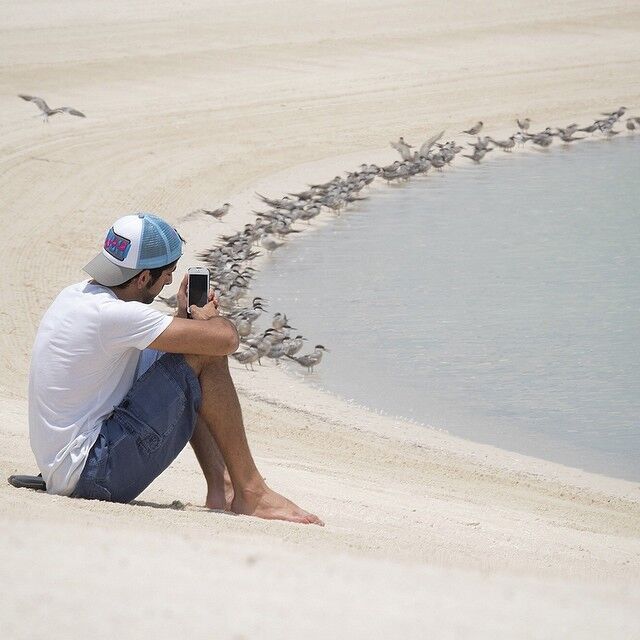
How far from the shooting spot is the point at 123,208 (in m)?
16.5

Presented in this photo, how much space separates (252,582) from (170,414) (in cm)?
135

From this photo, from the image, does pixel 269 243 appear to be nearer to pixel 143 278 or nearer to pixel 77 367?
pixel 143 278

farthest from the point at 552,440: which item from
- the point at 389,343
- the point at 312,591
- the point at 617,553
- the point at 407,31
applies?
the point at 407,31

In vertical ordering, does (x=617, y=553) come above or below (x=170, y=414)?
below

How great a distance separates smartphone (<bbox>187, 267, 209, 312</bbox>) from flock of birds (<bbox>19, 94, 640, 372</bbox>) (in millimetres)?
5752

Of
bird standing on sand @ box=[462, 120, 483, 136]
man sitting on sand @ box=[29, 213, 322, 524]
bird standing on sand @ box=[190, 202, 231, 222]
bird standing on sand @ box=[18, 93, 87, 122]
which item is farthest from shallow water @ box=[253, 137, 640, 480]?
bird standing on sand @ box=[18, 93, 87, 122]

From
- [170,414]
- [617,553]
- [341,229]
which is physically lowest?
[341,229]

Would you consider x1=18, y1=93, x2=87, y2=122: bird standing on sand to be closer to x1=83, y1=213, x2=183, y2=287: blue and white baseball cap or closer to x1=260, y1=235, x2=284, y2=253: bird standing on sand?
x1=260, y1=235, x2=284, y2=253: bird standing on sand

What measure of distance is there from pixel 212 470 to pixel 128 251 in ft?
3.41

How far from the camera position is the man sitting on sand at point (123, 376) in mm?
4801

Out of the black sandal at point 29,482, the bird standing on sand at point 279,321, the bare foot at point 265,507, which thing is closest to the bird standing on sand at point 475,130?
the bird standing on sand at point 279,321

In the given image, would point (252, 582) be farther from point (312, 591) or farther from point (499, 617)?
point (499, 617)

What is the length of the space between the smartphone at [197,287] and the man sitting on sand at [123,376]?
71 mm

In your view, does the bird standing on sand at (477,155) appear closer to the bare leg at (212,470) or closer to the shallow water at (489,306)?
the shallow water at (489,306)
